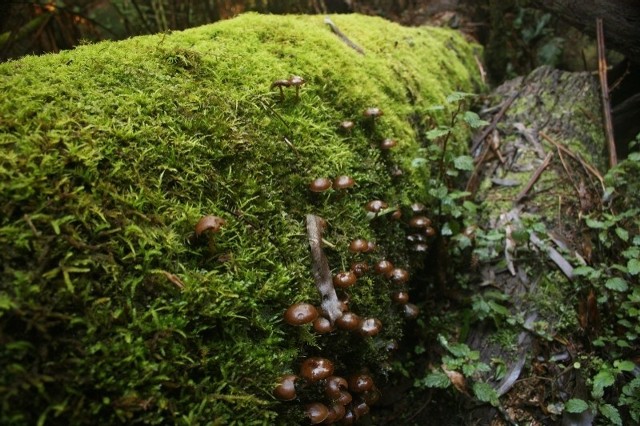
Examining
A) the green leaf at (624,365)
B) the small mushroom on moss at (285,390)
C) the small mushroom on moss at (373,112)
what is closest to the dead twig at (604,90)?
the green leaf at (624,365)

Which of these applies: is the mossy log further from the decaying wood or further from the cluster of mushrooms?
the decaying wood

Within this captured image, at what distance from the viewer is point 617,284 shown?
9.78 feet

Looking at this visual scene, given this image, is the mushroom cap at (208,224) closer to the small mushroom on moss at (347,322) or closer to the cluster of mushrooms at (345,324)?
the cluster of mushrooms at (345,324)

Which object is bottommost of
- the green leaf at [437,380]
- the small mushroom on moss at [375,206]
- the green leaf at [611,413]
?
the green leaf at [611,413]

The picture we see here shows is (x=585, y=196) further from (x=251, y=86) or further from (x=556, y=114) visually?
(x=251, y=86)

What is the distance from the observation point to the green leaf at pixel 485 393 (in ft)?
8.82

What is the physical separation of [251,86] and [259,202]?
874mm

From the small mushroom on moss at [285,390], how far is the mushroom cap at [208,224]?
79cm

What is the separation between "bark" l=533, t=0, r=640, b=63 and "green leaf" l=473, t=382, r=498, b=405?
15.0ft

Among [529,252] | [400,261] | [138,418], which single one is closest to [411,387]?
[400,261]

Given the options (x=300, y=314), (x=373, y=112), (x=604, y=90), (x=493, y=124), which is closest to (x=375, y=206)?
(x=373, y=112)

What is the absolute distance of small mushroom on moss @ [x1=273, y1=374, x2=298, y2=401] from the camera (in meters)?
1.90

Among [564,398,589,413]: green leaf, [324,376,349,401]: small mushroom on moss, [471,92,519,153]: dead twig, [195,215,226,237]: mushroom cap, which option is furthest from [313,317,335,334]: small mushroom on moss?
[471,92,519,153]: dead twig

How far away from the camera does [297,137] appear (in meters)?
2.72
